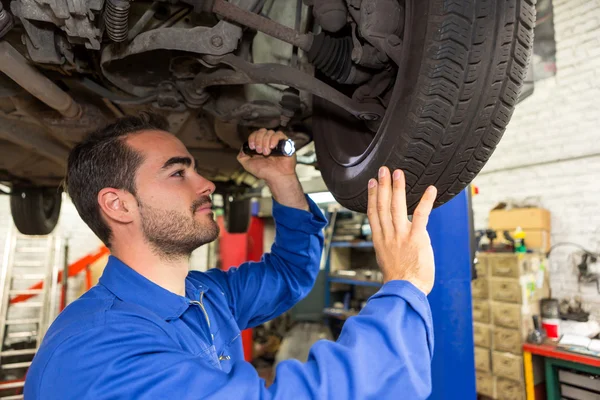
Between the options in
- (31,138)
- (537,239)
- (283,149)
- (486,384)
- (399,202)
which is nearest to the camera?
(399,202)

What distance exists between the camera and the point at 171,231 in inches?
34.6

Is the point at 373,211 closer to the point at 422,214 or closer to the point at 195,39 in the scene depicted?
the point at 422,214

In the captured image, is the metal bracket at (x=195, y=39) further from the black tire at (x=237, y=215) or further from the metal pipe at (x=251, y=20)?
the black tire at (x=237, y=215)

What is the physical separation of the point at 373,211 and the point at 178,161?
0.52 metres

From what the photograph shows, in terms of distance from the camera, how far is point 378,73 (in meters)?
0.92

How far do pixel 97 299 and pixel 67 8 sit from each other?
549 millimetres

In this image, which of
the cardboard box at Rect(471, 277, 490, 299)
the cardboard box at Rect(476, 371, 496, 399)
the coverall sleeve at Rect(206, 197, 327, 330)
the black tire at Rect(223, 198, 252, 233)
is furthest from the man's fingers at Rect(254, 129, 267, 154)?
the cardboard box at Rect(476, 371, 496, 399)

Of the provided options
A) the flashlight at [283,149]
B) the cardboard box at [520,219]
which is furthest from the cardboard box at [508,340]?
the flashlight at [283,149]

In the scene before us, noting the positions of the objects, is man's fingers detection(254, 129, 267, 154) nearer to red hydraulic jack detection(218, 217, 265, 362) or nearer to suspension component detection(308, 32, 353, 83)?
suspension component detection(308, 32, 353, 83)

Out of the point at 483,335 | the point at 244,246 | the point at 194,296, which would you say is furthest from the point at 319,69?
the point at 244,246

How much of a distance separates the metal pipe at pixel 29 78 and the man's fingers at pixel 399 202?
2.82 ft

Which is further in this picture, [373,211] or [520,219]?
[520,219]

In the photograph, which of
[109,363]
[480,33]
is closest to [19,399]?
[109,363]

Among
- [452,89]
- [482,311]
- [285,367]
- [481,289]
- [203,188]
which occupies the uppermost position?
[452,89]
